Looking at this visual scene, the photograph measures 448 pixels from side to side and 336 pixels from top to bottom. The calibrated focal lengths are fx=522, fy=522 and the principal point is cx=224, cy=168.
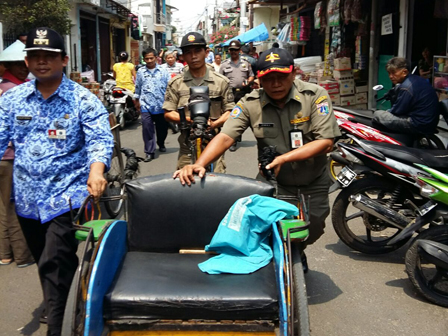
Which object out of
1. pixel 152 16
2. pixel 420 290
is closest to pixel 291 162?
pixel 420 290

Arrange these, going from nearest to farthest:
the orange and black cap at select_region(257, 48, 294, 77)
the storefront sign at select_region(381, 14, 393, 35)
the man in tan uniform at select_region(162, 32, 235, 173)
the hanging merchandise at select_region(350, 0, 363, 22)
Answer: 1. the orange and black cap at select_region(257, 48, 294, 77)
2. the man in tan uniform at select_region(162, 32, 235, 173)
3. the storefront sign at select_region(381, 14, 393, 35)
4. the hanging merchandise at select_region(350, 0, 363, 22)

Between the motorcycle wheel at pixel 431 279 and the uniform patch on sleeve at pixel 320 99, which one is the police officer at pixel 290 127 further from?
the motorcycle wheel at pixel 431 279

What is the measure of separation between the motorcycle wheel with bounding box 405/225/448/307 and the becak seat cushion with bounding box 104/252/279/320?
156 cm

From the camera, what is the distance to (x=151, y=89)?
888cm

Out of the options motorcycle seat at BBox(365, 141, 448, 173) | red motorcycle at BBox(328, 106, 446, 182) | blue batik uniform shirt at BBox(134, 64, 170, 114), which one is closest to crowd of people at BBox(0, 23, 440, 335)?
motorcycle seat at BBox(365, 141, 448, 173)

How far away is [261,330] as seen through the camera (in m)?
2.48

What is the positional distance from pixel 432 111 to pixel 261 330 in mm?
4979

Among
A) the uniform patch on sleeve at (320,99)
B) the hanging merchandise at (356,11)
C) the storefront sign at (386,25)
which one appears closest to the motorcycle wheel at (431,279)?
the uniform patch on sleeve at (320,99)

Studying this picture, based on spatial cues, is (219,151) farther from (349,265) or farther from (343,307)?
(349,265)

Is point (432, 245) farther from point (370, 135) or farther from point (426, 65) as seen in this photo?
point (426, 65)

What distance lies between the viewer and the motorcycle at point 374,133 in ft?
20.8

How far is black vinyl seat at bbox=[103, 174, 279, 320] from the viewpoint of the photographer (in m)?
2.47

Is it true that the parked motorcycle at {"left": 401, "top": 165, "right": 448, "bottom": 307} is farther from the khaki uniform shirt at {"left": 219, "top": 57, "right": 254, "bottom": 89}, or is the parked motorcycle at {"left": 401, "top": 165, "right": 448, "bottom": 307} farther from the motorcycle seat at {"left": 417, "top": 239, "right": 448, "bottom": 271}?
the khaki uniform shirt at {"left": 219, "top": 57, "right": 254, "bottom": 89}

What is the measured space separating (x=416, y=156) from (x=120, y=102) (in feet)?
29.7
